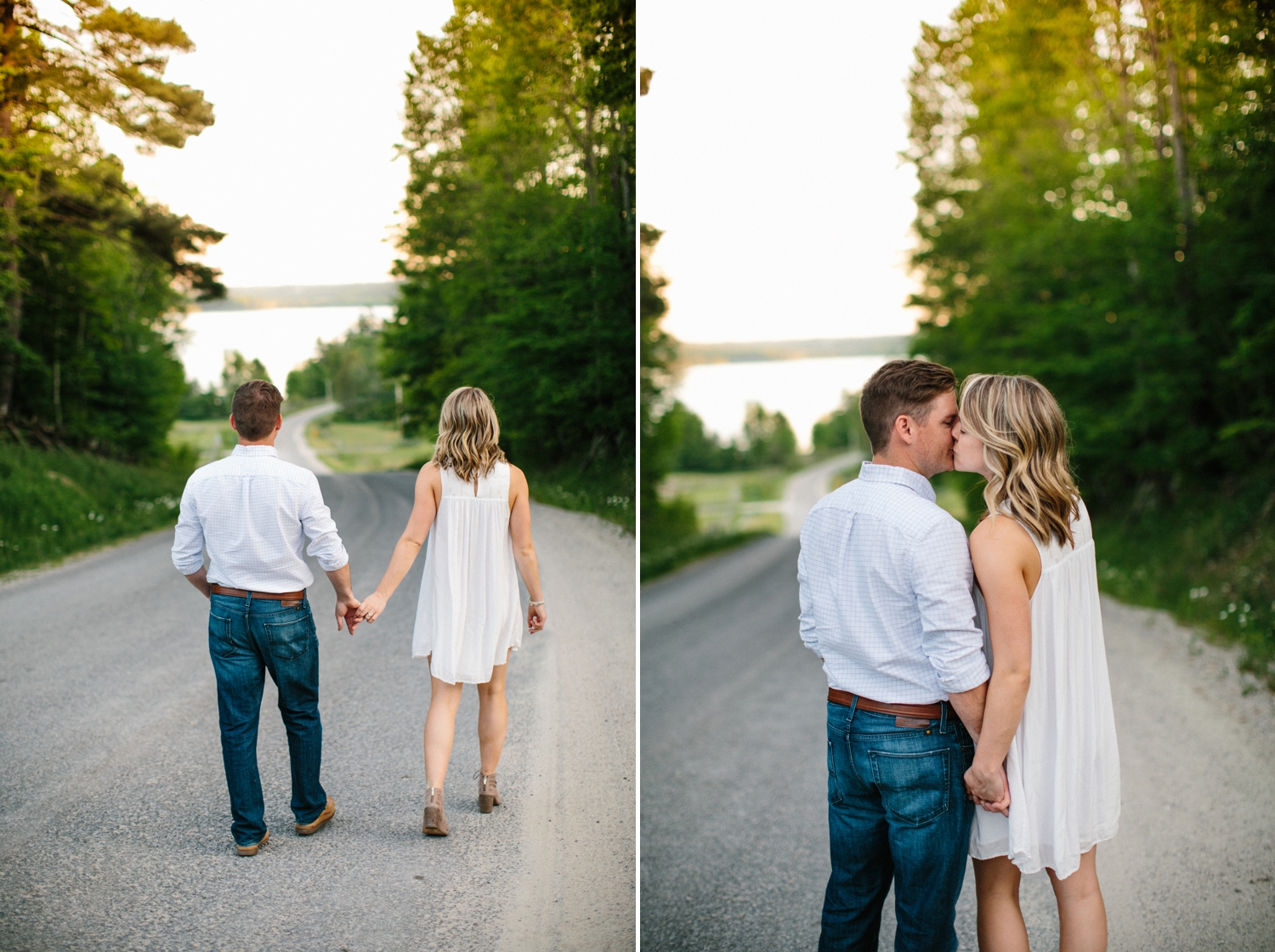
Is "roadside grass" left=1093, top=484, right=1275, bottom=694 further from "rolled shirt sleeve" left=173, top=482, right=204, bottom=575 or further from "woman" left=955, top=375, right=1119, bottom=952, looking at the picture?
"rolled shirt sleeve" left=173, top=482, right=204, bottom=575

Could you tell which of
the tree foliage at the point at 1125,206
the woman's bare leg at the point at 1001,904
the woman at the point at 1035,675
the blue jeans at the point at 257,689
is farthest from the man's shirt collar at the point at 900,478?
the tree foliage at the point at 1125,206

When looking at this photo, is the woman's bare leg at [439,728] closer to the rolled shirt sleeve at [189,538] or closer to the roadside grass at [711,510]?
the rolled shirt sleeve at [189,538]

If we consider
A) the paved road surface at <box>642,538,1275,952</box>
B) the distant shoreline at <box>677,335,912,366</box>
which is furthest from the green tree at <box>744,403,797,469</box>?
the paved road surface at <box>642,538,1275,952</box>

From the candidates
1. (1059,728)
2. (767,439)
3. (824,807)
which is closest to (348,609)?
(1059,728)

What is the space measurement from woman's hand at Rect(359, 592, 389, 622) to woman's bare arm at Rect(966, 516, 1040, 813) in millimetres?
1530

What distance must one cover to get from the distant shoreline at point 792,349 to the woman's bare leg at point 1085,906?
191 inches

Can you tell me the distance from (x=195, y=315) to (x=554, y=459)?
1098 mm

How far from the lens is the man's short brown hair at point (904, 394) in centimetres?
183

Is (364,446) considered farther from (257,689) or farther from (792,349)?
(792,349)

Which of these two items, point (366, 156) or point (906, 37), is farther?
point (906, 37)

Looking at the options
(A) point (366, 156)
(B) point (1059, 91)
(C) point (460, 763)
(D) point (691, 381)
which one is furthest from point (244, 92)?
(B) point (1059, 91)

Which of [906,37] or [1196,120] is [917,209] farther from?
[1196,120]

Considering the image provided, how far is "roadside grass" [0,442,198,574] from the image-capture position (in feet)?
7.68

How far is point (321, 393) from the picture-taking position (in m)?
2.34
